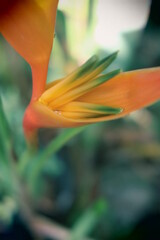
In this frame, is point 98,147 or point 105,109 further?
point 98,147

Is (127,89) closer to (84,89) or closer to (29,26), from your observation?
(84,89)

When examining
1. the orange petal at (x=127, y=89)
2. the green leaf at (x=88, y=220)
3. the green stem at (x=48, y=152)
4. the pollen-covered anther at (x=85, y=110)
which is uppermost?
the orange petal at (x=127, y=89)

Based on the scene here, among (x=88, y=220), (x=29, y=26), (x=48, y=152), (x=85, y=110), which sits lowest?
(x=88, y=220)

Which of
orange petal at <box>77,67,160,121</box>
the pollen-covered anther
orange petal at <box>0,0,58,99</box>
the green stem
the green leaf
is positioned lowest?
the green leaf

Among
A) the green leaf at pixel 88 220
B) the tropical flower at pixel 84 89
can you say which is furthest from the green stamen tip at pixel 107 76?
the green leaf at pixel 88 220

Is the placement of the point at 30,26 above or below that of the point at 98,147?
above

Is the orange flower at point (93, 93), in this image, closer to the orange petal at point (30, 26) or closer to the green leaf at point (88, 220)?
the orange petal at point (30, 26)

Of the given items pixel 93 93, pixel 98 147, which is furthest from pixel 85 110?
pixel 98 147

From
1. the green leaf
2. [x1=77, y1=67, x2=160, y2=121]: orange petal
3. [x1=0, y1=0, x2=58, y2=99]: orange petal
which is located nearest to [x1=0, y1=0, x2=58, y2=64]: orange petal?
[x1=0, y1=0, x2=58, y2=99]: orange petal

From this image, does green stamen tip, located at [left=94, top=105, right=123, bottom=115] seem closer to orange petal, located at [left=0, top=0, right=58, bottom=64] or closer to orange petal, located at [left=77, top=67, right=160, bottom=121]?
orange petal, located at [left=77, top=67, right=160, bottom=121]
